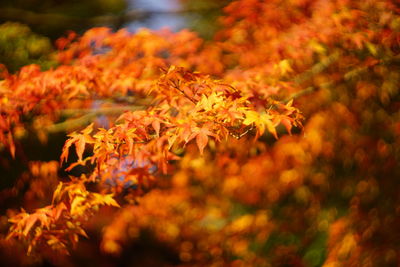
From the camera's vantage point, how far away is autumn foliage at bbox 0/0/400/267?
4387 mm

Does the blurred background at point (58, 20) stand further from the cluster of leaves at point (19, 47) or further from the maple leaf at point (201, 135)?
the maple leaf at point (201, 135)

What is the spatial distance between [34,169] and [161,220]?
2.15 meters

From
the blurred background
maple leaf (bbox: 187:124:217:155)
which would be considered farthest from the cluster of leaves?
maple leaf (bbox: 187:124:217:155)

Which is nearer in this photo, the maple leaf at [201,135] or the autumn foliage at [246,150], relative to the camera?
the maple leaf at [201,135]

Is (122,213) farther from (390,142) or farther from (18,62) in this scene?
(390,142)

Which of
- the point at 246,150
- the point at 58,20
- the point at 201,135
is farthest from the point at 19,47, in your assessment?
the point at 201,135

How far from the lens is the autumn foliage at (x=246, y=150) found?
439cm

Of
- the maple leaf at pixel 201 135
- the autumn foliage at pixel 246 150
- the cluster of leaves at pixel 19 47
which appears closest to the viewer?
the maple leaf at pixel 201 135

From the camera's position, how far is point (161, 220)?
6793 mm

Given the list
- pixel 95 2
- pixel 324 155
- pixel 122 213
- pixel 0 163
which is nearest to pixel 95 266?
pixel 122 213

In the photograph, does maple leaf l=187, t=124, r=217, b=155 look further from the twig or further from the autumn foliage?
the twig

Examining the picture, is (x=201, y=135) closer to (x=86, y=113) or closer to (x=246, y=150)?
(x=86, y=113)

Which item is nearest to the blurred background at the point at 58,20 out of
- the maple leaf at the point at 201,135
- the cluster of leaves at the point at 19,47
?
the cluster of leaves at the point at 19,47

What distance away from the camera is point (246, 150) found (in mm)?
6332
